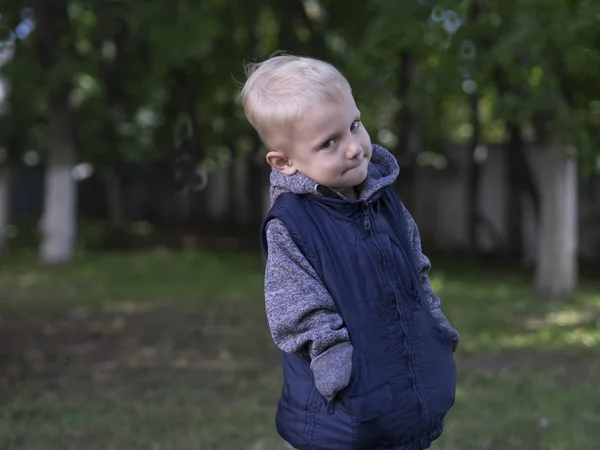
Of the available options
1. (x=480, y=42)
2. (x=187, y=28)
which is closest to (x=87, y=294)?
(x=187, y=28)

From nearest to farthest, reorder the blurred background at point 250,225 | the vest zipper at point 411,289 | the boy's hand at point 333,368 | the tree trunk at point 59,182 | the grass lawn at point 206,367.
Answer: the boy's hand at point 333,368
the vest zipper at point 411,289
the grass lawn at point 206,367
the blurred background at point 250,225
the tree trunk at point 59,182

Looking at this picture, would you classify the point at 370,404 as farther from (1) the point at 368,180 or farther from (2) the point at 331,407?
(1) the point at 368,180

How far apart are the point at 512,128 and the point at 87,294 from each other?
6.17 m

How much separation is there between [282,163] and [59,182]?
12.2 metres

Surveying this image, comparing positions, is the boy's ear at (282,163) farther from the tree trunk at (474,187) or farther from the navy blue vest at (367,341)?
the tree trunk at (474,187)

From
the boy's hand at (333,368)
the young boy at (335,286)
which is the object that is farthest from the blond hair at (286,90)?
the boy's hand at (333,368)

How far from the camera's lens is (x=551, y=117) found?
923 cm

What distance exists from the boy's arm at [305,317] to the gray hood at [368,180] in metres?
0.10

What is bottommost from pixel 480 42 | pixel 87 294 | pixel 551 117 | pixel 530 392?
pixel 87 294

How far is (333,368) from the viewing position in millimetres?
2084

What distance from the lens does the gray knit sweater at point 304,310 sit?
2.09m

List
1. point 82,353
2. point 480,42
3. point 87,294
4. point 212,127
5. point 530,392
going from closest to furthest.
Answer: point 530,392
point 82,353
point 480,42
point 87,294
point 212,127

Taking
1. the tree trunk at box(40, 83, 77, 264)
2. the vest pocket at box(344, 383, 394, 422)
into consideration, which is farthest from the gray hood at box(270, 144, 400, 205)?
the tree trunk at box(40, 83, 77, 264)

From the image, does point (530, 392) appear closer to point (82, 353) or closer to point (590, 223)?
point (82, 353)
